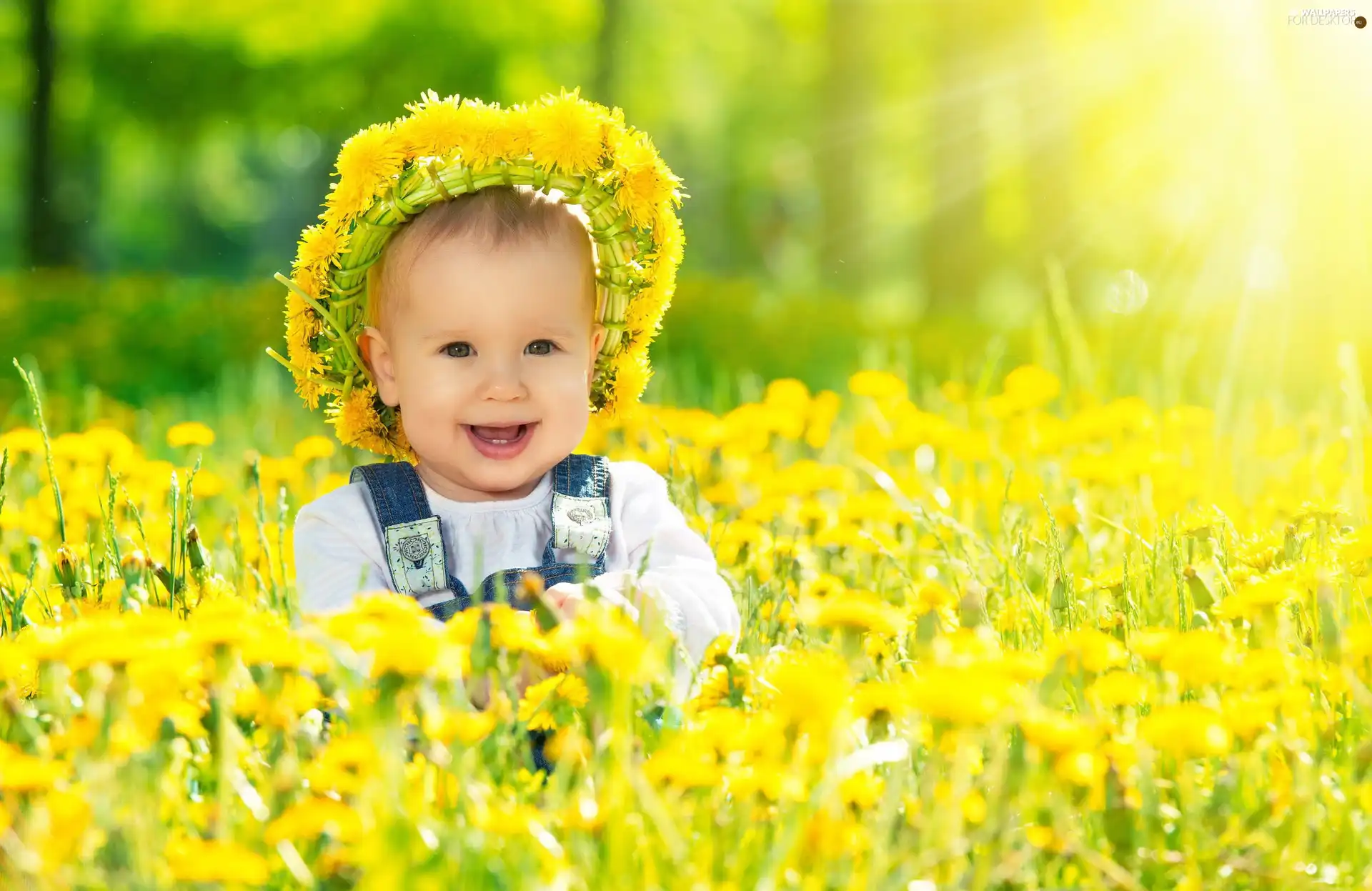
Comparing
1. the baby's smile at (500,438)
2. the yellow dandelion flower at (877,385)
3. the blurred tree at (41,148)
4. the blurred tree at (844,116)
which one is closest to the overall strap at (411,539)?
the baby's smile at (500,438)

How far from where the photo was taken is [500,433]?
8.03 feet

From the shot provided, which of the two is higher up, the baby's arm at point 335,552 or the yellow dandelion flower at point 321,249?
the yellow dandelion flower at point 321,249

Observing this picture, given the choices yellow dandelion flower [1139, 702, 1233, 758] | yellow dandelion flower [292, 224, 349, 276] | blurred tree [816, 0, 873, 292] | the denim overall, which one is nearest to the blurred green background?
blurred tree [816, 0, 873, 292]

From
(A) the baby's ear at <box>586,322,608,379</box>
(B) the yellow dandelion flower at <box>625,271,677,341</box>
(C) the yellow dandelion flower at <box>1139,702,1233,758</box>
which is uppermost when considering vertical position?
(B) the yellow dandelion flower at <box>625,271,677,341</box>

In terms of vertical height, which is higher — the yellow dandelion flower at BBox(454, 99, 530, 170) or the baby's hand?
the yellow dandelion flower at BBox(454, 99, 530, 170)

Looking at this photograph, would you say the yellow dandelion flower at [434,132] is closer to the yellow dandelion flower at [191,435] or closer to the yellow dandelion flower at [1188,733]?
the yellow dandelion flower at [191,435]

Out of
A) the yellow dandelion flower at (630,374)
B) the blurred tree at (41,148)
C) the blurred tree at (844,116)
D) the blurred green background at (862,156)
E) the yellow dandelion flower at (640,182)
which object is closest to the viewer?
the yellow dandelion flower at (640,182)

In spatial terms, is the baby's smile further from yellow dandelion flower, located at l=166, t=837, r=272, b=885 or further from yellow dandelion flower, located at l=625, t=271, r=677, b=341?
yellow dandelion flower, located at l=166, t=837, r=272, b=885

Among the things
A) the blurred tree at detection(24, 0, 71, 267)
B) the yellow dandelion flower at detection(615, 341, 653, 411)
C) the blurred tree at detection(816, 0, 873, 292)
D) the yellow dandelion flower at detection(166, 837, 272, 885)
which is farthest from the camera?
the blurred tree at detection(816, 0, 873, 292)

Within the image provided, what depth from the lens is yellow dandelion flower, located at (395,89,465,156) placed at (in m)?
2.44

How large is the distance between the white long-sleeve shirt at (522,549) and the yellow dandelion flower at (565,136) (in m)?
0.55

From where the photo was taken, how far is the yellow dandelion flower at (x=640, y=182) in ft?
8.12

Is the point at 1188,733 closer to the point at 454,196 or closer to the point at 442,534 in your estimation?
the point at 442,534

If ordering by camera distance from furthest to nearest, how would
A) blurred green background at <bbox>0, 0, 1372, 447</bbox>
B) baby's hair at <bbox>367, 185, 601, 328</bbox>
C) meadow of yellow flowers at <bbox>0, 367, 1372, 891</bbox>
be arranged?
1. blurred green background at <bbox>0, 0, 1372, 447</bbox>
2. baby's hair at <bbox>367, 185, 601, 328</bbox>
3. meadow of yellow flowers at <bbox>0, 367, 1372, 891</bbox>
